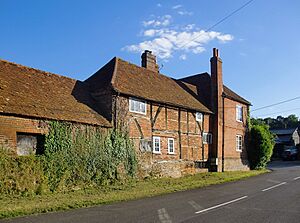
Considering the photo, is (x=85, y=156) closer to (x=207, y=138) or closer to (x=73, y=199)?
(x=73, y=199)

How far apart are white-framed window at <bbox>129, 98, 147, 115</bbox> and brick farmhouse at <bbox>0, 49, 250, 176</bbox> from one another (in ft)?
0.22

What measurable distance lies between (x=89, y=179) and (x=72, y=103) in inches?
184

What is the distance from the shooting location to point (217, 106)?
1195 inches

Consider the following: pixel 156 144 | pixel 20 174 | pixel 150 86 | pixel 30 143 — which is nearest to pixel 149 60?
pixel 150 86

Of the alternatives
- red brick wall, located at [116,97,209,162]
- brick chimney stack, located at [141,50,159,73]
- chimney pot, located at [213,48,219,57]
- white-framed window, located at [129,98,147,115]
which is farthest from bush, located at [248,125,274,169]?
Answer: white-framed window, located at [129,98,147,115]

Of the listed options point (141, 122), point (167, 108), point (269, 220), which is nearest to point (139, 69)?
point (167, 108)

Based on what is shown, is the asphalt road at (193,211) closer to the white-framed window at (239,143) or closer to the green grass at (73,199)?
the green grass at (73,199)

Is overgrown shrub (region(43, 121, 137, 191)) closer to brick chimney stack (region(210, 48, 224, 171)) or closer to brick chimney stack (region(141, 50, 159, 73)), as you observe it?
brick chimney stack (region(210, 48, 224, 171))

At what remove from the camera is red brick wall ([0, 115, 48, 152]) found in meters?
15.1

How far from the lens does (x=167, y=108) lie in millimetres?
25172

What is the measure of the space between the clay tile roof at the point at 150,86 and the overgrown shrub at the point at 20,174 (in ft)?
25.1

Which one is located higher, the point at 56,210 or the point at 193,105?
the point at 193,105

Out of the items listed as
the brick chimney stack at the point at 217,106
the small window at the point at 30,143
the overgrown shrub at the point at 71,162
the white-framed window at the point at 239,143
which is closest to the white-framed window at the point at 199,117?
the brick chimney stack at the point at 217,106

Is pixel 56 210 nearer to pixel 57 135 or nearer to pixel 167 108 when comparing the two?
pixel 57 135
